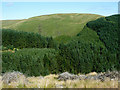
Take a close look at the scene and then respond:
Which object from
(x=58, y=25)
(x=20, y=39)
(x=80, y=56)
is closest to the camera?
(x=80, y=56)

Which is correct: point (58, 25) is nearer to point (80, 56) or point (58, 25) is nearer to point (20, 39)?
point (20, 39)

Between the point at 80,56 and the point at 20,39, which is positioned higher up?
the point at 20,39

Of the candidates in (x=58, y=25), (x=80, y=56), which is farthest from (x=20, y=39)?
(x=58, y=25)

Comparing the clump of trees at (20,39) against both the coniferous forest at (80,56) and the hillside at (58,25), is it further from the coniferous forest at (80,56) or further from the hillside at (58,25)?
the hillside at (58,25)

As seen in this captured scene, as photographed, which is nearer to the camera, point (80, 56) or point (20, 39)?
point (80, 56)

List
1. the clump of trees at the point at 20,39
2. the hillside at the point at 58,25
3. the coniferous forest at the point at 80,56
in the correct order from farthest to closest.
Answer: the hillside at the point at 58,25
the clump of trees at the point at 20,39
the coniferous forest at the point at 80,56

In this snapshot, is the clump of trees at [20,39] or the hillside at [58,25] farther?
the hillside at [58,25]

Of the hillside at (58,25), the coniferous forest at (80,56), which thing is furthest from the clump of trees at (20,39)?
Answer: the hillside at (58,25)

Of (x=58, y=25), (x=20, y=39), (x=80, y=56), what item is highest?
(x=58, y=25)

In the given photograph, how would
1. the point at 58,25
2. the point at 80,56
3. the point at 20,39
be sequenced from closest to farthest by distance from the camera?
the point at 80,56 < the point at 20,39 < the point at 58,25

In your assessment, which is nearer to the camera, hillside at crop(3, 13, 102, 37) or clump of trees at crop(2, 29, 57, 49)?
clump of trees at crop(2, 29, 57, 49)

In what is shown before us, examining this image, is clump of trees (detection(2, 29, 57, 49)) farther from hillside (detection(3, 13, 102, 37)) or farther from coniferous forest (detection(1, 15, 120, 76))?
hillside (detection(3, 13, 102, 37))

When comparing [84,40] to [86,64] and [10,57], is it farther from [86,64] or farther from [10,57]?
[10,57]

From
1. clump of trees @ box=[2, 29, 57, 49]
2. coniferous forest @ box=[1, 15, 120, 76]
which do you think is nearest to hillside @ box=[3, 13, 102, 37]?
clump of trees @ box=[2, 29, 57, 49]
